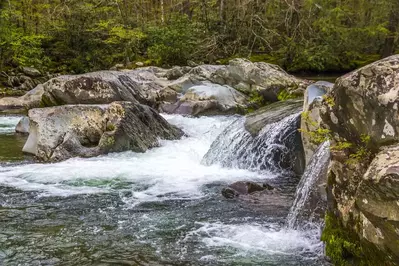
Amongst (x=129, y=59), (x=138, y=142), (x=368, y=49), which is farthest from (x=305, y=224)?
(x=368, y=49)

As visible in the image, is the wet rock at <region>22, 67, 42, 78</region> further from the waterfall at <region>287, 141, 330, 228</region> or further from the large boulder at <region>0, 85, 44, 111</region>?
the waterfall at <region>287, 141, 330, 228</region>

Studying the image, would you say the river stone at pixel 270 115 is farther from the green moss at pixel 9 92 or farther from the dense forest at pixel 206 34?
the dense forest at pixel 206 34

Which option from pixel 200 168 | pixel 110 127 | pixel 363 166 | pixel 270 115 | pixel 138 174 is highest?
pixel 363 166

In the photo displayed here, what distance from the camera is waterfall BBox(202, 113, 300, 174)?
9188mm

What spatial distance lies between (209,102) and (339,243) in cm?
1096

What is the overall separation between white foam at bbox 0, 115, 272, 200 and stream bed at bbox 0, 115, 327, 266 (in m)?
0.02

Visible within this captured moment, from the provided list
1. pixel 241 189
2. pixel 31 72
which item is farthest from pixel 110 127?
pixel 31 72

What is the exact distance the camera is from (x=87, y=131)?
10.9 metres

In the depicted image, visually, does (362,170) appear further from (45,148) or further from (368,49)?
(368,49)

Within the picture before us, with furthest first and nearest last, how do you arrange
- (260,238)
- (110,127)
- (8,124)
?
(8,124), (110,127), (260,238)

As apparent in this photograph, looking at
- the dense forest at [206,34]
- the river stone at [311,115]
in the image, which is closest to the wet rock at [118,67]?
the dense forest at [206,34]

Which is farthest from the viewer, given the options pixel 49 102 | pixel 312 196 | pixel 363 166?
pixel 49 102

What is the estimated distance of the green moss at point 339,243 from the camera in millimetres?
4203

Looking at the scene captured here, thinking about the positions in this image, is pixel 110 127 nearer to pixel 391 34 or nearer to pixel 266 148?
pixel 266 148
